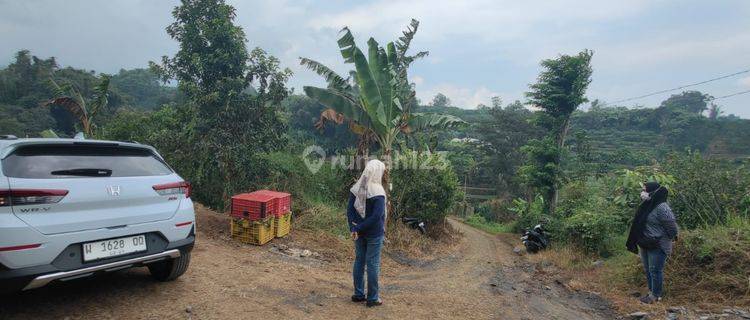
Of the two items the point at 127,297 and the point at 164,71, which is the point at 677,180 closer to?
the point at 127,297

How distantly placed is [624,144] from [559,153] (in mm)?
27324

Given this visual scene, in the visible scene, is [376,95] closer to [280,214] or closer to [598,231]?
[280,214]

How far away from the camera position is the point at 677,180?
7926mm

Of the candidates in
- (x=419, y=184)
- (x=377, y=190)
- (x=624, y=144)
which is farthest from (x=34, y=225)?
(x=624, y=144)

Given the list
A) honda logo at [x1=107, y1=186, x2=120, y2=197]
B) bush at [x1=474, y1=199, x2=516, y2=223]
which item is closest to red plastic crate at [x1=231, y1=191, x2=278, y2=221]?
honda logo at [x1=107, y1=186, x2=120, y2=197]

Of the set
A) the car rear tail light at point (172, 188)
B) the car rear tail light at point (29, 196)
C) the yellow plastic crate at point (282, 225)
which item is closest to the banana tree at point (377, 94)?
the yellow plastic crate at point (282, 225)

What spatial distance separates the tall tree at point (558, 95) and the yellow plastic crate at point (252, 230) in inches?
466

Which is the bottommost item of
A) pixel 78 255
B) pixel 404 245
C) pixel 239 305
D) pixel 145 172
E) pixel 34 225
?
pixel 404 245

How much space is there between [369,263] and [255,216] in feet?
10.5

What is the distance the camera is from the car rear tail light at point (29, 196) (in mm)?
2773

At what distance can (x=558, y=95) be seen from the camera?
1471 cm

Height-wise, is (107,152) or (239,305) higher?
(107,152)

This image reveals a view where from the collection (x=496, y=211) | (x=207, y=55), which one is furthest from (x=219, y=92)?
(x=496, y=211)

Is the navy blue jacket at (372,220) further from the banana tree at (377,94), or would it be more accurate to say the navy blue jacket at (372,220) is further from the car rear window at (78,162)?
the banana tree at (377,94)
